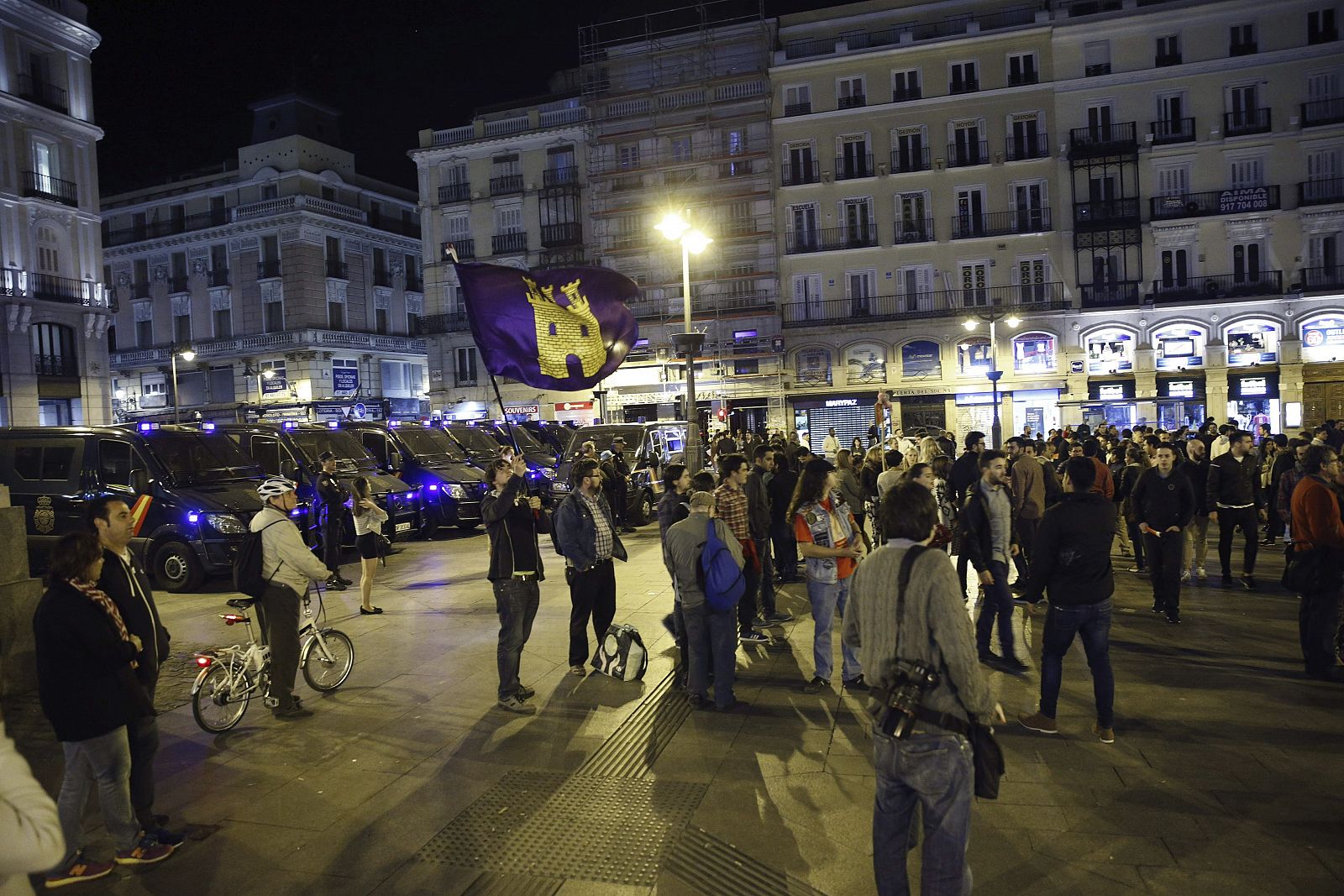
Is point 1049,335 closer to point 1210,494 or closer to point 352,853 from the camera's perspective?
point 1210,494

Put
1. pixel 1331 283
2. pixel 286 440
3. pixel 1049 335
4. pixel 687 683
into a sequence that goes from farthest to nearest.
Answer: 1. pixel 1049 335
2. pixel 1331 283
3. pixel 286 440
4. pixel 687 683

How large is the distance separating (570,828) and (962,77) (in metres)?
38.7

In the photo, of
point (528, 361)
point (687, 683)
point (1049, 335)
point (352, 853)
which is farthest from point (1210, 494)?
point (1049, 335)

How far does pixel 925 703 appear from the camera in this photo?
10.9 ft

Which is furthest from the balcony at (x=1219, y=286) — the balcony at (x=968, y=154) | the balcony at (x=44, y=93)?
the balcony at (x=44, y=93)

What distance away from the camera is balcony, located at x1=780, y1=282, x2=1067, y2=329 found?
36.0 metres

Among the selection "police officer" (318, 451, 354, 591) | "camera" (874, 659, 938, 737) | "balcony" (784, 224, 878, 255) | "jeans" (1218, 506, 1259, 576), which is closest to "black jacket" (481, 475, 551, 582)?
"camera" (874, 659, 938, 737)

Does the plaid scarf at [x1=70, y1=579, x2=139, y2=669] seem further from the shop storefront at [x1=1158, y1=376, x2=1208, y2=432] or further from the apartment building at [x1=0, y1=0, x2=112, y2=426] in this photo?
the shop storefront at [x1=1158, y1=376, x2=1208, y2=432]

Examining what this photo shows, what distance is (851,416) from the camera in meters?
38.3

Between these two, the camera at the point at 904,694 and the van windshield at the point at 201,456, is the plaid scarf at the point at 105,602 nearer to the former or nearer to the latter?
the camera at the point at 904,694

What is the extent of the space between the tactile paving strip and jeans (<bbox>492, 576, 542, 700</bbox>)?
1278 millimetres

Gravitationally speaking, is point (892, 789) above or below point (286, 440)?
below

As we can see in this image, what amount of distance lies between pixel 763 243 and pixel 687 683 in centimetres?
3512

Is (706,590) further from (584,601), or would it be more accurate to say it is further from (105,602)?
(105,602)
